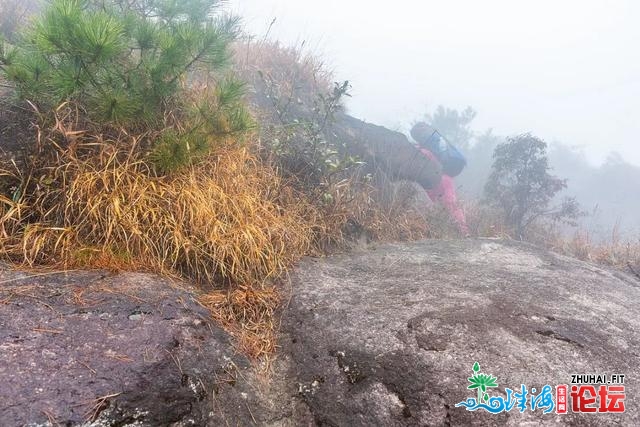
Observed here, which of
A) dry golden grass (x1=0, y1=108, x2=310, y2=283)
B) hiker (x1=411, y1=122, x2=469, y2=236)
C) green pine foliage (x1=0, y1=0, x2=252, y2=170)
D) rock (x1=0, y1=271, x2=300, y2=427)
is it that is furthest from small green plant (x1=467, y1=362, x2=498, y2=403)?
hiker (x1=411, y1=122, x2=469, y2=236)

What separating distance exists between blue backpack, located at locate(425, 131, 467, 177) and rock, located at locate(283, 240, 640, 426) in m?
5.78

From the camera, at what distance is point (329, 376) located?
7.04 ft

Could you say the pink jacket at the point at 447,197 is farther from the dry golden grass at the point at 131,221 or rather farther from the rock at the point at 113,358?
the rock at the point at 113,358

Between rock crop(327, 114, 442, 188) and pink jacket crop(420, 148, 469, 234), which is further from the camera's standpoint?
pink jacket crop(420, 148, 469, 234)

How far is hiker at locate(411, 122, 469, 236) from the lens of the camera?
25.0 feet

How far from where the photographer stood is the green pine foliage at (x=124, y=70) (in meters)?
2.39

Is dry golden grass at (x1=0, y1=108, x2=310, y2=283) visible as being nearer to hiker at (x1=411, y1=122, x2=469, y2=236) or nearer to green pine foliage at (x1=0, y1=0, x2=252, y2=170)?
green pine foliage at (x1=0, y1=0, x2=252, y2=170)

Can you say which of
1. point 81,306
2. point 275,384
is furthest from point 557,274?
point 81,306

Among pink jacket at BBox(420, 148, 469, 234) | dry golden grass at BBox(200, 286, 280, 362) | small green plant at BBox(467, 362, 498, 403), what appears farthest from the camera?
pink jacket at BBox(420, 148, 469, 234)

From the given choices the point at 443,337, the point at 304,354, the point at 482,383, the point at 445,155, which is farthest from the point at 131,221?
the point at 445,155

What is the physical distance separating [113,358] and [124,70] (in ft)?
6.42

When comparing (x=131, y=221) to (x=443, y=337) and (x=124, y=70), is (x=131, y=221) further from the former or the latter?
(x=443, y=337)

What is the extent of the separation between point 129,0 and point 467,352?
4.53 meters

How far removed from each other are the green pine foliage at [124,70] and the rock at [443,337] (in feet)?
4.53
